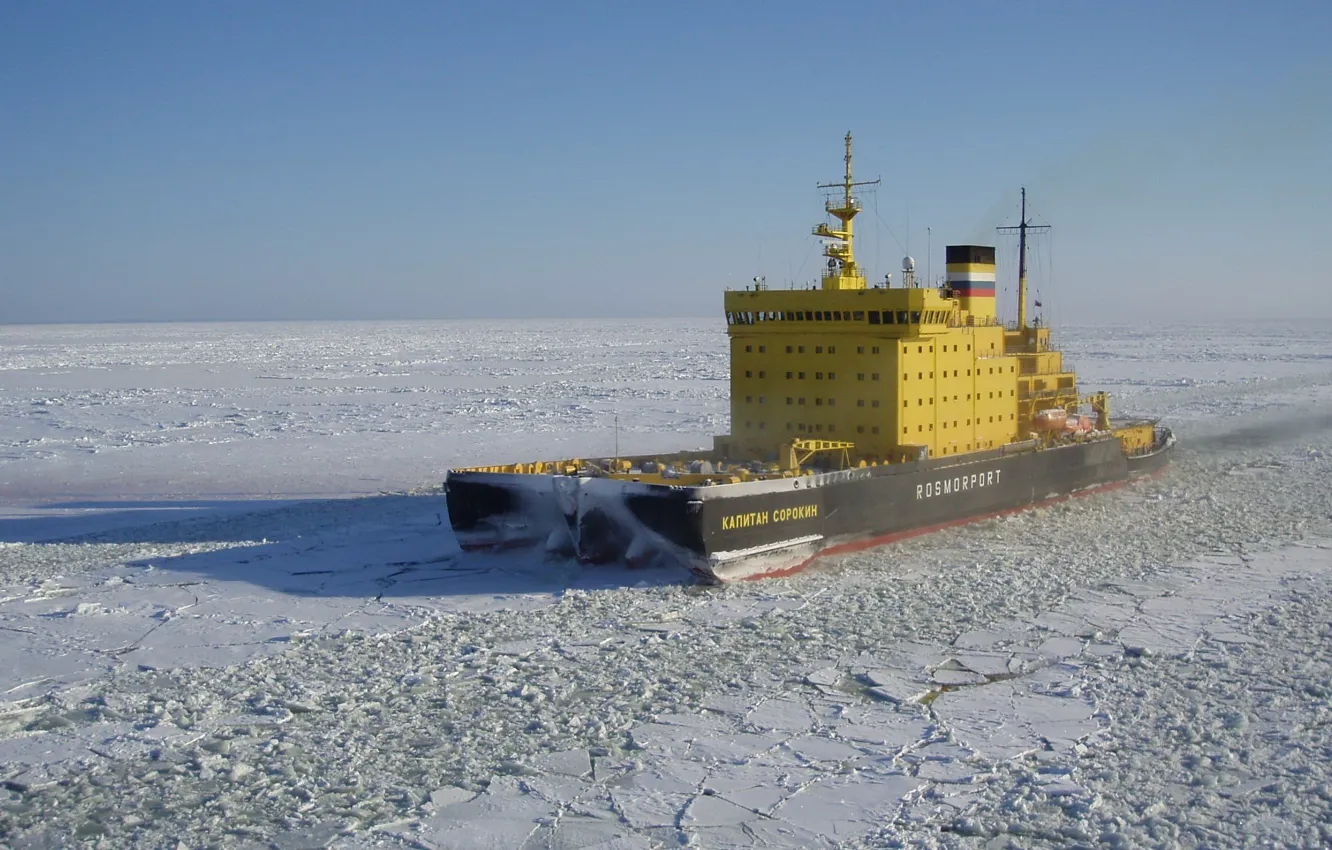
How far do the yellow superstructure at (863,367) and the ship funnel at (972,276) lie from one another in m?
0.03

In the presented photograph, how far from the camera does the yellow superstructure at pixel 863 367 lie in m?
12.8

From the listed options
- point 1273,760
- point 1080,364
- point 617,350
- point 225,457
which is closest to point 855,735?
point 1273,760

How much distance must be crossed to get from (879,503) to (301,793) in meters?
7.63

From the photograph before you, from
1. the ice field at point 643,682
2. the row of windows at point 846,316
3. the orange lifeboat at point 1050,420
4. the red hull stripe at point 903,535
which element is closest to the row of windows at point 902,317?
the row of windows at point 846,316

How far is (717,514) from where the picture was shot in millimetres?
10336

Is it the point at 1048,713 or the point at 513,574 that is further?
the point at 513,574

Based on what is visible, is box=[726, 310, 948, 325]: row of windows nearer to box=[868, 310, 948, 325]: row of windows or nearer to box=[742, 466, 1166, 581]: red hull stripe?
box=[868, 310, 948, 325]: row of windows

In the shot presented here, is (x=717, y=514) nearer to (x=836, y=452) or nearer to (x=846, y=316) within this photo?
(x=836, y=452)

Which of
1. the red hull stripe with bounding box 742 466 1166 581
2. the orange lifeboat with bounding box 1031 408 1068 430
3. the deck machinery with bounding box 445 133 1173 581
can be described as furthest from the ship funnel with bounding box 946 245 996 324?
the red hull stripe with bounding box 742 466 1166 581

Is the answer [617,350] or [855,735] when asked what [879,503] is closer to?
[855,735]

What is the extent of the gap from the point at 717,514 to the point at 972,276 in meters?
6.66

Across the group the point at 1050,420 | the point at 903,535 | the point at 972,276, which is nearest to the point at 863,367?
the point at 903,535

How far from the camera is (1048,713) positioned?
23.4 feet

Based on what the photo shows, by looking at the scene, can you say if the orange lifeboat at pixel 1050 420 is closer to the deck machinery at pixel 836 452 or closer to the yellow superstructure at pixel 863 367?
the deck machinery at pixel 836 452
